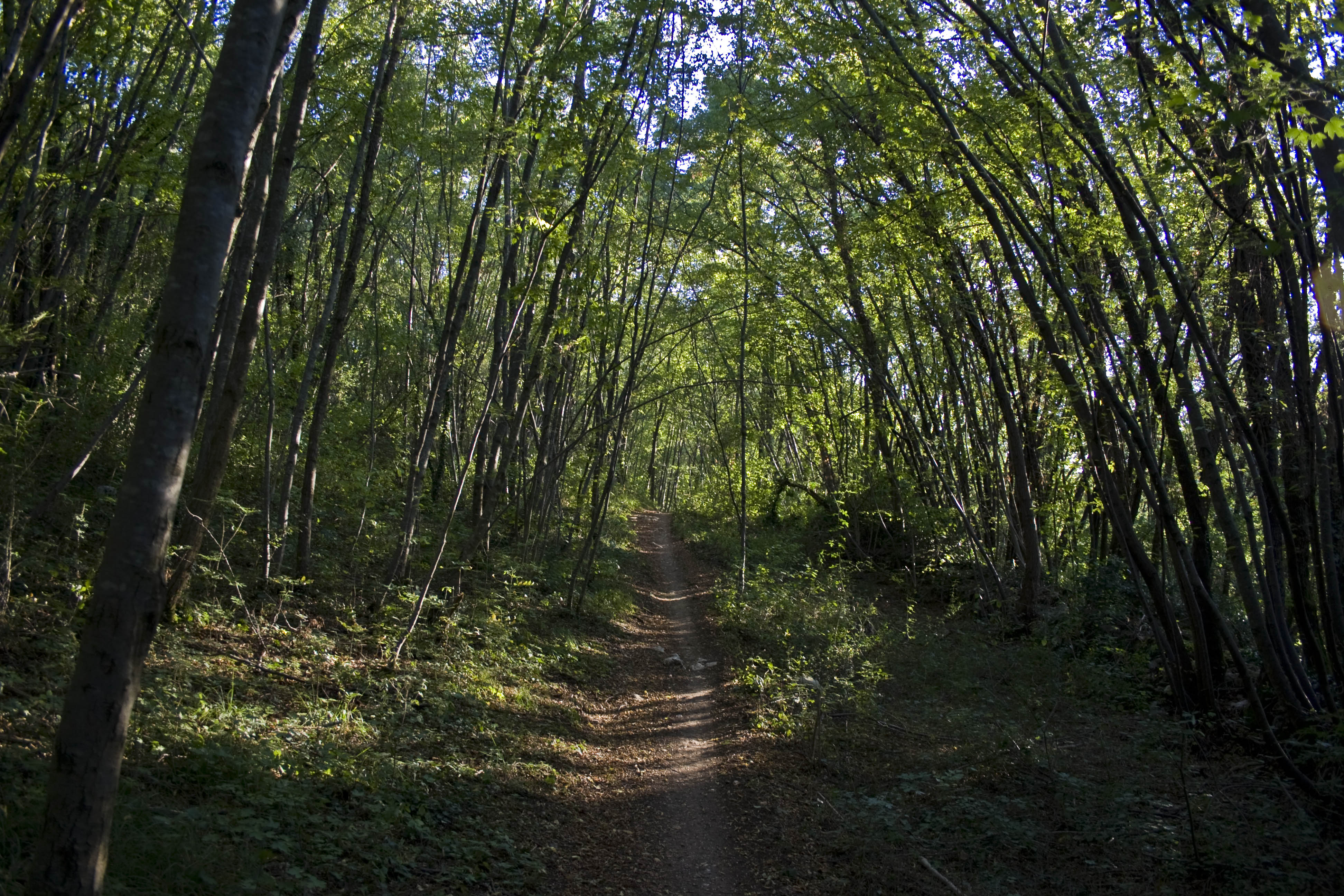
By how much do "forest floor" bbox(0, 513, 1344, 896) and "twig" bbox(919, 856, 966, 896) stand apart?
0.07ft

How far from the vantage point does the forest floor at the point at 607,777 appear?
144 inches

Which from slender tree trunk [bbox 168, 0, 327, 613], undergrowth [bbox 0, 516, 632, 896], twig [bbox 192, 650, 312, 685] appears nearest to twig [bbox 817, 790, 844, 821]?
undergrowth [bbox 0, 516, 632, 896]

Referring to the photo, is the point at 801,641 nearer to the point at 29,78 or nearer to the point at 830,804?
the point at 830,804

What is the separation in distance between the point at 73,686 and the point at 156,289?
9233mm

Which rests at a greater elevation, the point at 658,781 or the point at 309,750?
the point at 309,750

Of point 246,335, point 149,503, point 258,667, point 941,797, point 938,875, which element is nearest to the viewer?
point 149,503

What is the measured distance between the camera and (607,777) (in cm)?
584

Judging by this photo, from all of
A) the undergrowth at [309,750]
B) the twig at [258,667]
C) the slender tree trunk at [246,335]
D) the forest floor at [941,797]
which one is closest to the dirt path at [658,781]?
the forest floor at [941,797]

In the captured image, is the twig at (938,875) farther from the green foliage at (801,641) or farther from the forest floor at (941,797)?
the green foliage at (801,641)

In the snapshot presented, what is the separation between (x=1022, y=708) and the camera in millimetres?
7195

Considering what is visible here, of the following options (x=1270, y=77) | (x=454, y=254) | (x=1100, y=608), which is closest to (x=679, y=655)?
(x=1100, y=608)

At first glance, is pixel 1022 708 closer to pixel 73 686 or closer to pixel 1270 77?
pixel 1270 77

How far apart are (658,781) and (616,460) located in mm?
4810

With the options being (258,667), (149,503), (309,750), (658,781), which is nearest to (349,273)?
(258,667)
